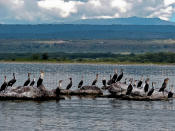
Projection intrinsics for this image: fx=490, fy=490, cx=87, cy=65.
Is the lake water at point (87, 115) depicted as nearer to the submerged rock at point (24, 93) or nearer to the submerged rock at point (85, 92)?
the submerged rock at point (24, 93)

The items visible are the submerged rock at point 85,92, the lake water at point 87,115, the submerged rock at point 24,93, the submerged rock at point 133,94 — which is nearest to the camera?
the lake water at point 87,115

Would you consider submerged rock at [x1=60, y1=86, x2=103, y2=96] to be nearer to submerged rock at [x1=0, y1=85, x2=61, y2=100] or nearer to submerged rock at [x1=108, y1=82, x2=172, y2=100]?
submerged rock at [x1=108, y1=82, x2=172, y2=100]

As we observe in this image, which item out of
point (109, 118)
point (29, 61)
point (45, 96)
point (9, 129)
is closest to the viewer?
point (9, 129)

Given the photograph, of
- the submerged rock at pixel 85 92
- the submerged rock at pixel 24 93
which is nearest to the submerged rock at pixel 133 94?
the submerged rock at pixel 85 92

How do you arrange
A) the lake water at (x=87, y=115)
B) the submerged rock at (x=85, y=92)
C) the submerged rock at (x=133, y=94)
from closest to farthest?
1. the lake water at (x=87, y=115)
2. the submerged rock at (x=133, y=94)
3. the submerged rock at (x=85, y=92)

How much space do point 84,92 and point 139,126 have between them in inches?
695

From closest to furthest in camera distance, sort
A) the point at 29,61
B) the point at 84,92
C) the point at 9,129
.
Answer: the point at 9,129, the point at 84,92, the point at 29,61

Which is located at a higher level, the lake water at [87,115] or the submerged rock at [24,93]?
the submerged rock at [24,93]

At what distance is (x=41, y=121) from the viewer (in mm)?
30875

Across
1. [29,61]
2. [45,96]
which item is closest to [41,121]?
[45,96]

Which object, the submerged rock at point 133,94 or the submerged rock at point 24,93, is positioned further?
the submerged rock at point 133,94

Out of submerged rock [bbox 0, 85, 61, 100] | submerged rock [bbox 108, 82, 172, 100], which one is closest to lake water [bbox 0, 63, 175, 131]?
submerged rock [bbox 0, 85, 61, 100]

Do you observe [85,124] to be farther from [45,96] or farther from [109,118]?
[45,96]

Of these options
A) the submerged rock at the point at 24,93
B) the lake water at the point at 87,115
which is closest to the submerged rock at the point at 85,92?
the lake water at the point at 87,115
